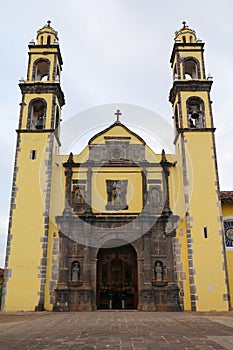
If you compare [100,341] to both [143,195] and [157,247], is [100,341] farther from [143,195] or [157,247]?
[143,195]

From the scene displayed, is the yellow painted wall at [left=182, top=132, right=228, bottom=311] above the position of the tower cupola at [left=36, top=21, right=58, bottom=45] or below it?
below

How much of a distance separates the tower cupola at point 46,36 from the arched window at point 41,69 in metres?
1.28

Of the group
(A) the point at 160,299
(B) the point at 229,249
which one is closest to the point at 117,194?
(A) the point at 160,299

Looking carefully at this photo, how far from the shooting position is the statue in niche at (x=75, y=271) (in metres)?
15.2

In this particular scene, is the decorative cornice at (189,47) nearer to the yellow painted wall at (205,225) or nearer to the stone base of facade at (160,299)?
the yellow painted wall at (205,225)

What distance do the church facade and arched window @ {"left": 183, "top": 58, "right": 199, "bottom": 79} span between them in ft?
0.99

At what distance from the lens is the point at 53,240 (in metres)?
15.9

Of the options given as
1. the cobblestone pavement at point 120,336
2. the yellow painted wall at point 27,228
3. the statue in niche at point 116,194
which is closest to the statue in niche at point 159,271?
the statue in niche at point 116,194

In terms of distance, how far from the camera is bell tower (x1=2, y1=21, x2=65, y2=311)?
1502cm

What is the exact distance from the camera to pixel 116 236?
1570 cm

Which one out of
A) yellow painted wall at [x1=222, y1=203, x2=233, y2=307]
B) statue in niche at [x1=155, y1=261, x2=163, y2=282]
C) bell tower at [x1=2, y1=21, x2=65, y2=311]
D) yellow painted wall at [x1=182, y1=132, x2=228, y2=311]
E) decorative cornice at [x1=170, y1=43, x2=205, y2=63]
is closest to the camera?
yellow painted wall at [x1=182, y1=132, x2=228, y2=311]

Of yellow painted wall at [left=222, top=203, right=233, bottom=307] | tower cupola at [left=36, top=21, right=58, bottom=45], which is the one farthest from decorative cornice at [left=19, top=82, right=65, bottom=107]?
yellow painted wall at [left=222, top=203, right=233, bottom=307]

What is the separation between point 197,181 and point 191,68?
7.53 meters

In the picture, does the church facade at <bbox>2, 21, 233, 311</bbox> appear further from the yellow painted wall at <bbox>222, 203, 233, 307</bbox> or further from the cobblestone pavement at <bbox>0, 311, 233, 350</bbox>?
the cobblestone pavement at <bbox>0, 311, 233, 350</bbox>
